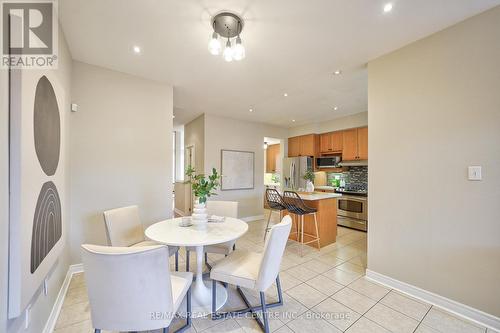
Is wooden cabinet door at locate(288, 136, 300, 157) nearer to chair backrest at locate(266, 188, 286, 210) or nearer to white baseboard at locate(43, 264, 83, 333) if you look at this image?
chair backrest at locate(266, 188, 286, 210)

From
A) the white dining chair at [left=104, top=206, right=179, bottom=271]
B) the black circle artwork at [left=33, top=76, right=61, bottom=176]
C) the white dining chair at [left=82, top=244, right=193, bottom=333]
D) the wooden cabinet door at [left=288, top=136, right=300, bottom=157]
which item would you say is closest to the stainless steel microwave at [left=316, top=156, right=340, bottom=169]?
the wooden cabinet door at [left=288, top=136, right=300, bottom=157]

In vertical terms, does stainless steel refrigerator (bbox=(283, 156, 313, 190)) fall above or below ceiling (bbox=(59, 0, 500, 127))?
below

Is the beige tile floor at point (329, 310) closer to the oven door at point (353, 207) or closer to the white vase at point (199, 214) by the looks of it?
the white vase at point (199, 214)

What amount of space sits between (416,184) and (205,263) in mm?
2630

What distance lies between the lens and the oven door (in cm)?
429

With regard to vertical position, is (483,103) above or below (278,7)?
below

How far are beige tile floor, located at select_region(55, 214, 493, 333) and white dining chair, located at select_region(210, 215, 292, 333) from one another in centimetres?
11

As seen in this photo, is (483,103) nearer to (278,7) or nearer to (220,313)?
(278,7)

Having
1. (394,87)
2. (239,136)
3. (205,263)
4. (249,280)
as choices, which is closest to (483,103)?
(394,87)

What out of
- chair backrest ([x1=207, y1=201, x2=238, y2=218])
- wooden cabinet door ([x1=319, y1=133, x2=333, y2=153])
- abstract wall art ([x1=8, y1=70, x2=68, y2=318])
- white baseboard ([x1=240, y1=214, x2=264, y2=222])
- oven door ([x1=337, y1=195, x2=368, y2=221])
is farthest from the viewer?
wooden cabinet door ([x1=319, y1=133, x2=333, y2=153])

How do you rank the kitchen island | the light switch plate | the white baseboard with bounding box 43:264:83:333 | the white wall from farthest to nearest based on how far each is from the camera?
the white wall
the kitchen island
the light switch plate
the white baseboard with bounding box 43:264:83:333

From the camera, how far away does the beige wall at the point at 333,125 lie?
15.6 ft

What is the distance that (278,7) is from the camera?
1.65 metres

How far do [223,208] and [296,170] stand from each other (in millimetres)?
3461
